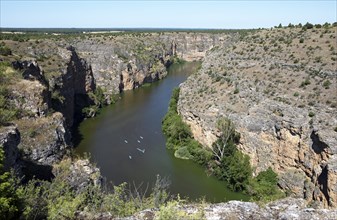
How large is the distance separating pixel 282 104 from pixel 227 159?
31.4 ft

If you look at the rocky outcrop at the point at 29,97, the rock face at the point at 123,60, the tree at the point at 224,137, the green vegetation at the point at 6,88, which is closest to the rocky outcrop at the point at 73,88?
the rock face at the point at 123,60

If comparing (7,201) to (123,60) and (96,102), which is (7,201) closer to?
(96,102)

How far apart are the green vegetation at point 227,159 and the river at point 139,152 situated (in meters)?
1.03

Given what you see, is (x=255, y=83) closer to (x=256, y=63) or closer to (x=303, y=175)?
(x=256, y=63)

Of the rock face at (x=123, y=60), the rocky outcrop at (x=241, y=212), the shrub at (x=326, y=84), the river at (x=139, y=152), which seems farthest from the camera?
the rock face at (x=123, y=60)

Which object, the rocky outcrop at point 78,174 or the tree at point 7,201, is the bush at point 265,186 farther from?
the tree at point 7,201

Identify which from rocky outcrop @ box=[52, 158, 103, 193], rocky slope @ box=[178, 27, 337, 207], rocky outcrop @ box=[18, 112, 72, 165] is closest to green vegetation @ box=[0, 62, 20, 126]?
rocky outcrop @ box=[18, 112, 72, 165]

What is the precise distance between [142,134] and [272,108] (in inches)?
875

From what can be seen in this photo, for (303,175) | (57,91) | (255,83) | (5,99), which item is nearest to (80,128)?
(57,91)

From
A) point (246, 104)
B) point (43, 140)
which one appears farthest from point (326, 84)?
point (43, 140)

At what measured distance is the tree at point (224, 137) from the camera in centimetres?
4153

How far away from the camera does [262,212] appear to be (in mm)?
13633

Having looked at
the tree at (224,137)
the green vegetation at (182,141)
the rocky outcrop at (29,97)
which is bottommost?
the green vegetation at (182,141)

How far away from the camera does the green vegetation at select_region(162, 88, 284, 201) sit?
36.5 meters
